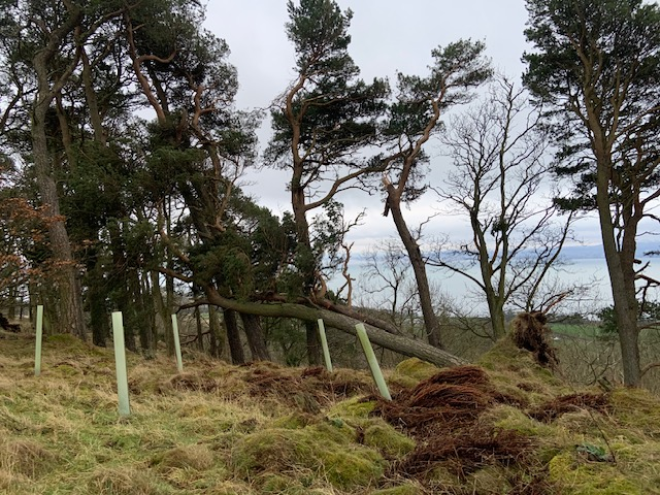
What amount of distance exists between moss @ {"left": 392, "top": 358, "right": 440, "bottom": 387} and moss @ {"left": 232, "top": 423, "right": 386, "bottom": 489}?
2.76 meters

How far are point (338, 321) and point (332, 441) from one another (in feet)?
27.8

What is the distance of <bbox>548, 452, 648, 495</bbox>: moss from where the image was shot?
2117 millimetres

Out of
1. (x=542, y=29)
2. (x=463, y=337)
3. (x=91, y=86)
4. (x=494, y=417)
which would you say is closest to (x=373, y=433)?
(x=494, y=417)

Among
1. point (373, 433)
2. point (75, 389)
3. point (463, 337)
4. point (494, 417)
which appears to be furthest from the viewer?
point (463, 337)

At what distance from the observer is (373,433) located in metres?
3.07

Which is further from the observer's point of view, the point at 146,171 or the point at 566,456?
the point at 146,171

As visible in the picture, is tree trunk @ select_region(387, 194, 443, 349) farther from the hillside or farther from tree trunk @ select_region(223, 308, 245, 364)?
the hillside

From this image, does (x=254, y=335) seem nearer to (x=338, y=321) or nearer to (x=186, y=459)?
(x=338, y=321)

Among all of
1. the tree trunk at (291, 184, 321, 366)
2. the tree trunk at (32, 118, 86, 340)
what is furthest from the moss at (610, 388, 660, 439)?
the tree trunk at (32, 118, 86, 340)

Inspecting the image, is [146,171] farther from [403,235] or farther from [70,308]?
[403,235]

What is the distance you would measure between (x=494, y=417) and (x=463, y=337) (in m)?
18.6

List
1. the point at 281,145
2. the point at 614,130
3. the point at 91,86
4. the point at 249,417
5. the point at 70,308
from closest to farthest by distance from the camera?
1. the point at 249,417
2. the point at 70,308
3. the point at 614,130
4. the point at 91,86
5. the point at 281,145

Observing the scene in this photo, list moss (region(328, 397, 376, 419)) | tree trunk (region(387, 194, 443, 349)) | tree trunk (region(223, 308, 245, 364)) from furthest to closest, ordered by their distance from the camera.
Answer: tree trunk (region(223, 308, 245, 364)) < tree trunk (region(387, 194, 443, 349)) < moss (region(328, 397, 376, 419))

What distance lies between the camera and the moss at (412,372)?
18.5 feet
